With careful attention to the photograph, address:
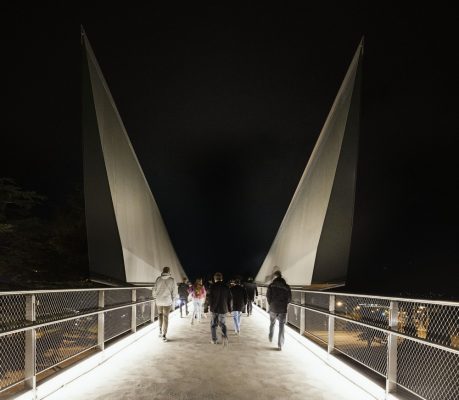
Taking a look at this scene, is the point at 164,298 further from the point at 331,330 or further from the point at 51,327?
the point at 331,330

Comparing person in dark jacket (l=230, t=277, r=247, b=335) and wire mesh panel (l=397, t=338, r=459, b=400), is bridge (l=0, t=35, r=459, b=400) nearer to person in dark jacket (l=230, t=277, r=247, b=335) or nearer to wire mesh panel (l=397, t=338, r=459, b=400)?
wire mesh panel (l=397, t=338, r=459, b=400)

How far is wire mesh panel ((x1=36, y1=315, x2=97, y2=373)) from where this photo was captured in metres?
5.68

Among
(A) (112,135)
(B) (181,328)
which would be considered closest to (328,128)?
(A) (112,135)

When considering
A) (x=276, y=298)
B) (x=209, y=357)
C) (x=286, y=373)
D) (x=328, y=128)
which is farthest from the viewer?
(x=328, y=128)

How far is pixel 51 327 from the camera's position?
660 centimetres

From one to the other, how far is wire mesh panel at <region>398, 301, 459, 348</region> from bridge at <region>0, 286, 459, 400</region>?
0.01 m

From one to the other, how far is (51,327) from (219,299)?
322 centimetres

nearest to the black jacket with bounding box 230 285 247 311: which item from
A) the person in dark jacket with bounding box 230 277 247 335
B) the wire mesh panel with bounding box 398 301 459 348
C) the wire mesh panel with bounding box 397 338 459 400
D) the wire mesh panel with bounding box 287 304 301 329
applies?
the person in dark jacket with bounding box 230 277 247 335

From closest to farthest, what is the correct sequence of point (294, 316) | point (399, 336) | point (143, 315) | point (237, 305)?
1. point (399, 336)
2. point (237, 305)
3. point (143, 315)
4. point (294, 316)

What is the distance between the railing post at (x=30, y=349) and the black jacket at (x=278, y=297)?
15.0 feet

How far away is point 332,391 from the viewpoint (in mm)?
5082

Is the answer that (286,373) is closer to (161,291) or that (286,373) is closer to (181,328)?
(161,291)

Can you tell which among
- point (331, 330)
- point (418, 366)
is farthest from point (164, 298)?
point (418, 366)

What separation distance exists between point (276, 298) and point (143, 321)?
4.06 meters
